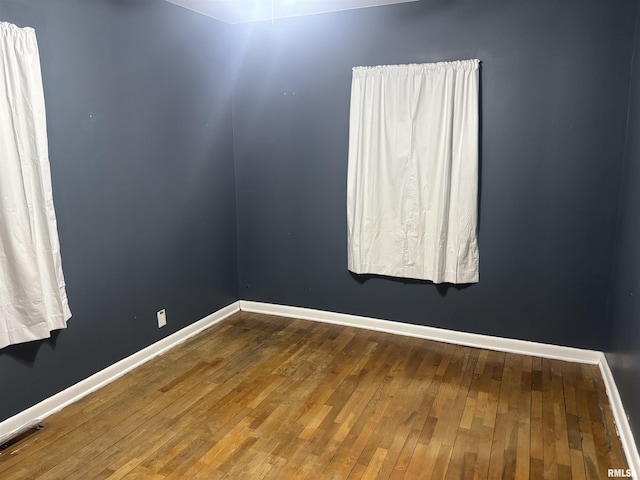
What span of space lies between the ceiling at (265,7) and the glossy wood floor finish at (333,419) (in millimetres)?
2403

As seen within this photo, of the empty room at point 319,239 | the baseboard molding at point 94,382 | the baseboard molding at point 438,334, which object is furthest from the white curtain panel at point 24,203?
the baseboard molding at point 438,334

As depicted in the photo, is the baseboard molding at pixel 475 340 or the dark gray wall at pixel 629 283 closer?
the dark gray wall at pixel 629 283

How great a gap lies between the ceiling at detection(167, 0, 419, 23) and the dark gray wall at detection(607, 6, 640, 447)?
1664mm

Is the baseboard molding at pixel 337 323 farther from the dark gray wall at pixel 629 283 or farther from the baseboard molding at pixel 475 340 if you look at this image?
the dark gray wall at pixel 629 283

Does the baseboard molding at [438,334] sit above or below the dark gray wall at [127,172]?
below

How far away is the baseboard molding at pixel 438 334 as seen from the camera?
10.5 ft

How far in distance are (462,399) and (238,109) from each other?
2.75 meters

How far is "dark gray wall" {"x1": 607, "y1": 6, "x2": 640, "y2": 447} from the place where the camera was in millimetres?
2266

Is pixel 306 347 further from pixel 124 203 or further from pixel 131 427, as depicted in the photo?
pixel 124 203

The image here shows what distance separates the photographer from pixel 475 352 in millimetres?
3361

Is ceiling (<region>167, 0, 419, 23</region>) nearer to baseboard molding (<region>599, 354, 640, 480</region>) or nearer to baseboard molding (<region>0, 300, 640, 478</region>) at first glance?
baseboard molding (<region>0, 300, 640, 478</region>)

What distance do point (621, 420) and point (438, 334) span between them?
1333 millimetres

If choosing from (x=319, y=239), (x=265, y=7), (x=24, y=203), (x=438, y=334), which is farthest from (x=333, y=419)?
(x=265, y=7)

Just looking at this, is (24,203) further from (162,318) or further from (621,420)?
(621,420)
